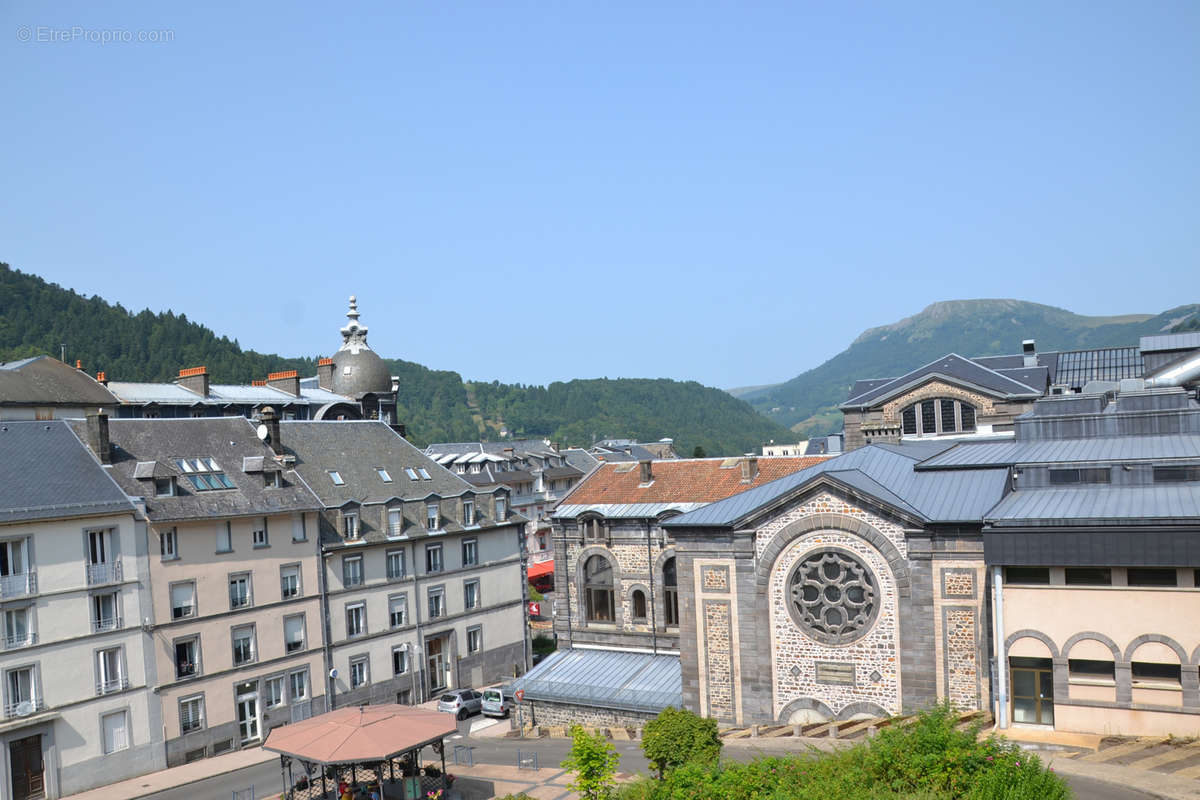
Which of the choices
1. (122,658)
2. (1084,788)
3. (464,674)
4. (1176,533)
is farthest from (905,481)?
(122,658)

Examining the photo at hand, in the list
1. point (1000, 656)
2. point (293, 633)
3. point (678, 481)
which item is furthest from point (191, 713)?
point (1000, 656)

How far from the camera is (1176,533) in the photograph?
93.0 ft

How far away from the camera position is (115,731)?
38.5 meters

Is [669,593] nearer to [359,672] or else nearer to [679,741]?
[359,672]

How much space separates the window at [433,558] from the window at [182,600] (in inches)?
521

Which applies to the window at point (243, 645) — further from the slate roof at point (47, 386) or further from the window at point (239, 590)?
the slate roof at point (47, 386)

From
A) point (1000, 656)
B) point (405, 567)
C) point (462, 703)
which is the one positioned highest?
point (405, 567)

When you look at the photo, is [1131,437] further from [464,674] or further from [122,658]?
[122,658]

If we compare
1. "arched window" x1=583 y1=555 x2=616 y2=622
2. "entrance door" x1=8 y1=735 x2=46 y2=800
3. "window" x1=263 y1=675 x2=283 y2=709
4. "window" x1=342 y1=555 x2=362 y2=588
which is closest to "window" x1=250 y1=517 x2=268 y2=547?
"window" x1=342 y1=555 x2=362 y2=588

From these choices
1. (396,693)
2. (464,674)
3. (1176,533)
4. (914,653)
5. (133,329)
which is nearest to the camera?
(1176,533)

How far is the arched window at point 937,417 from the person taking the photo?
54156 millimetres

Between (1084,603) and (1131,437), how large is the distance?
7.86 meters

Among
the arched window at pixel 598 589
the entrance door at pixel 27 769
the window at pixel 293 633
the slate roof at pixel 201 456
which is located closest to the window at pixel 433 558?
the slate roof at pixel 201 456

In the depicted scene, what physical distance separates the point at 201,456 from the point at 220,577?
6.08 meters
